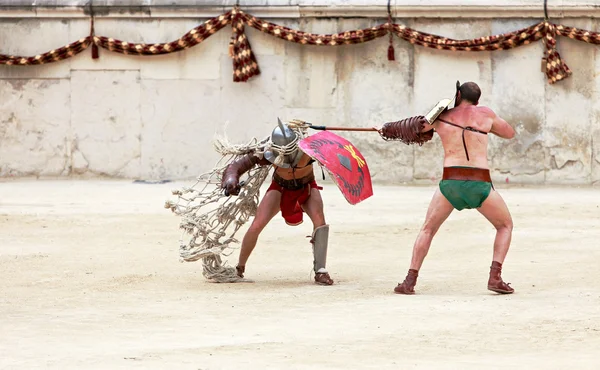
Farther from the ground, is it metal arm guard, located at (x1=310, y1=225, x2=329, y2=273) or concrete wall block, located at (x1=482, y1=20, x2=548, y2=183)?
concrete wall block, located at (x1=482, y1=20, x2=548, y2=183)

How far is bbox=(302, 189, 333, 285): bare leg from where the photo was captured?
9034 millimetres

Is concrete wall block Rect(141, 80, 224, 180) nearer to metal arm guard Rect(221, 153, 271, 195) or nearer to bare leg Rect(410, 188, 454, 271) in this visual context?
metal arm guard Rect(221, 153, 271, 195)

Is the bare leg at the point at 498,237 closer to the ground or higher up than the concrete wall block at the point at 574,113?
closer to the ground

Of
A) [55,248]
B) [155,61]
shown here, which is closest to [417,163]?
[155,61]

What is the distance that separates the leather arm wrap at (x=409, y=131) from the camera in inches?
330

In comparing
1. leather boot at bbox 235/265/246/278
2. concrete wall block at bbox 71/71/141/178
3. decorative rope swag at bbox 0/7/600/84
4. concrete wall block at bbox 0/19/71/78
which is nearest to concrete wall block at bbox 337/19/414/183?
decorative rope swag at bbox 0/7/600/84

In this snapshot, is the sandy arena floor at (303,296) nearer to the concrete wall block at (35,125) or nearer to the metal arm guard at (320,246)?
the metal arm guard at (320,246)

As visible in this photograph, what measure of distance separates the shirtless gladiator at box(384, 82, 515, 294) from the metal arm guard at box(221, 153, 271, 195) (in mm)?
1311

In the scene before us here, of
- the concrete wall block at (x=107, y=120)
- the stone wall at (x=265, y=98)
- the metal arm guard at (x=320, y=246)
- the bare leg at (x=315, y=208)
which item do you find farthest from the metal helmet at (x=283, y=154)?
the concrete wall block at (x=107, y=120)

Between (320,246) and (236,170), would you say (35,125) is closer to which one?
(236,170)

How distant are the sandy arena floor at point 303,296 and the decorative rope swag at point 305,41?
7.28 feet

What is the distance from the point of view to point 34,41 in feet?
55.7

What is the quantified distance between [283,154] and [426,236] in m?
1.20

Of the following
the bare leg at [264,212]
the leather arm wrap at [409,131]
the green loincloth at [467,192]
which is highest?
the leather arm wrap at [409,131]
